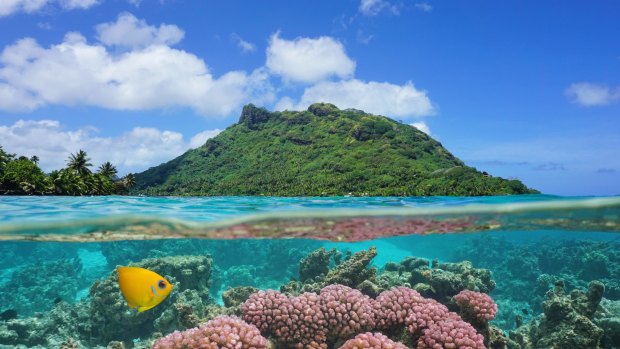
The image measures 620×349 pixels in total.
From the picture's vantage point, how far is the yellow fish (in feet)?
17.1

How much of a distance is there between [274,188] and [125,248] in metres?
71.8

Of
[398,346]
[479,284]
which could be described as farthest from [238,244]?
[398,346]

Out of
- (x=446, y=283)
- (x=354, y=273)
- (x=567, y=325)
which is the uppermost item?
(x=354, y=273)

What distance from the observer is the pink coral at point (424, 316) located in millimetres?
7117

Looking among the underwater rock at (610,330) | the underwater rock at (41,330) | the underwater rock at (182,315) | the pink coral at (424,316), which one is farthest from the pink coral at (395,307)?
the underwater rock at (41,330)

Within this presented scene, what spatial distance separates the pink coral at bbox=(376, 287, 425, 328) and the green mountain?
6408 cm

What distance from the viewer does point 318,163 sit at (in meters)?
104

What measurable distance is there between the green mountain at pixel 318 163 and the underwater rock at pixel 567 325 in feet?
201

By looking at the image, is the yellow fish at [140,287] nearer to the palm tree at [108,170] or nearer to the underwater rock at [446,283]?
the underwater rock at [446,283]

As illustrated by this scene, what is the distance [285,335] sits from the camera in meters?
7.21

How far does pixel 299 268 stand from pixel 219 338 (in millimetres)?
6305

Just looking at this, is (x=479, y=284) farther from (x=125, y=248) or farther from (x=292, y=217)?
(x=125, y=248)

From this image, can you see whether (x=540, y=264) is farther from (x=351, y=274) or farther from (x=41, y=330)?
(x=41, y=330)

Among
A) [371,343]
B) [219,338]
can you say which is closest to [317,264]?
[371,343]
